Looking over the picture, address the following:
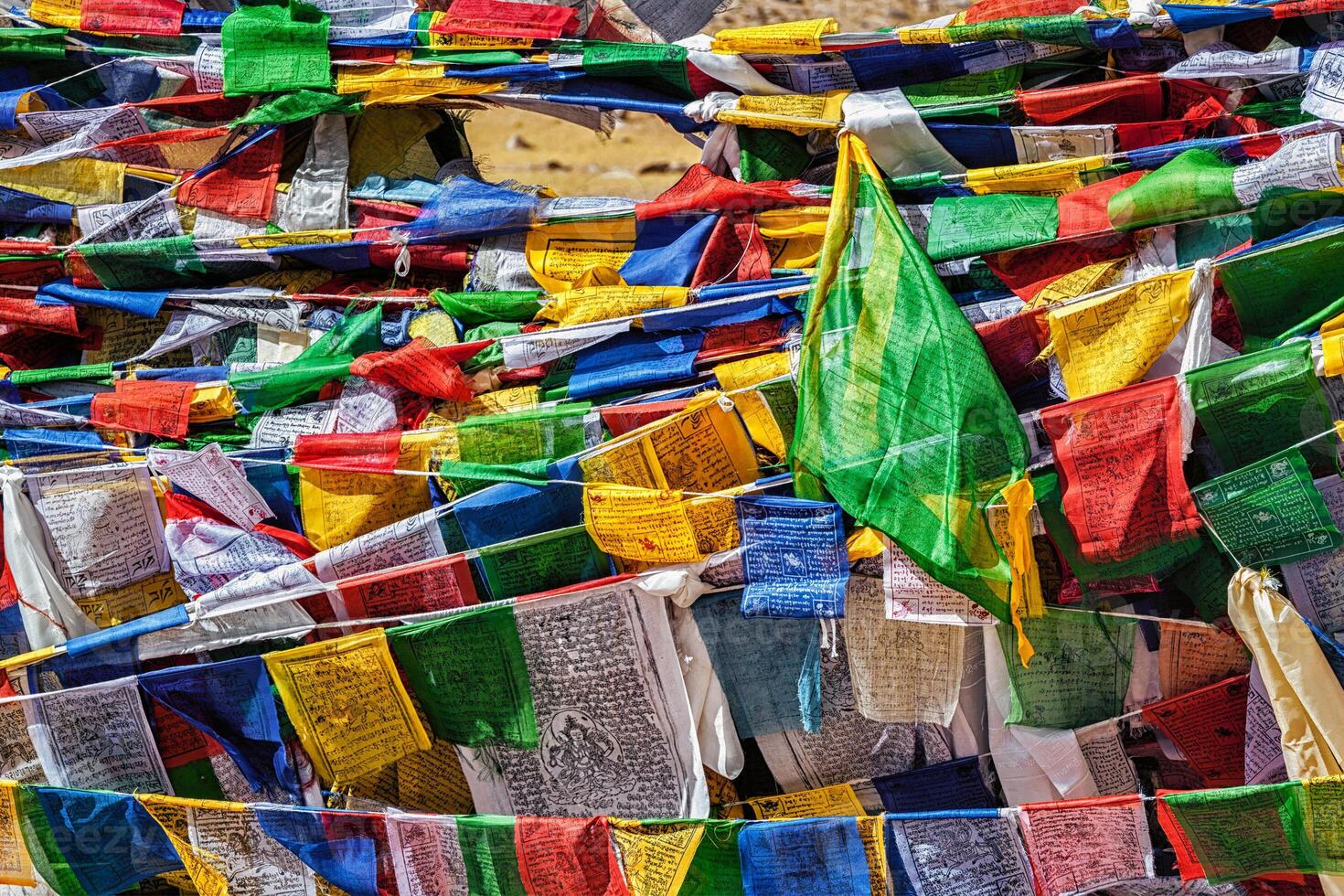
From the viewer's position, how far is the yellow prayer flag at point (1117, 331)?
2.14 meters

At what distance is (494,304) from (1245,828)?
1.62 metres

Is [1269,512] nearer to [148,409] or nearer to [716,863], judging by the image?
[716,863]

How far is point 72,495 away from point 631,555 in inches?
44.1

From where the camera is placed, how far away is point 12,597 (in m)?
2.60

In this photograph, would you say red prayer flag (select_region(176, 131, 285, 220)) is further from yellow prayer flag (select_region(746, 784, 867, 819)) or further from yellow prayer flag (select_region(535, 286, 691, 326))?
yellow prayer flag (select_region(746, 784, 867, 819))

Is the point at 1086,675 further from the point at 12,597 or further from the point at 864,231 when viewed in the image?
the point at 12,597

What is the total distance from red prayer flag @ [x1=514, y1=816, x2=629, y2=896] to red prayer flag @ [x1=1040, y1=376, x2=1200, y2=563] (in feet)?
3.08

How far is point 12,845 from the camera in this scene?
2559 mm

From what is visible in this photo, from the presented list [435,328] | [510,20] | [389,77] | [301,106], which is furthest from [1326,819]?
[301,106]

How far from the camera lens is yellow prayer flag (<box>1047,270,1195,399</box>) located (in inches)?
84.4

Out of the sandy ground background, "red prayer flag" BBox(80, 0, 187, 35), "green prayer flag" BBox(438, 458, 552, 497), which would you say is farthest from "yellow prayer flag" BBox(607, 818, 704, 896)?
the sandy ground background

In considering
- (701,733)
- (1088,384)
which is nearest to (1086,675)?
(1088,384)

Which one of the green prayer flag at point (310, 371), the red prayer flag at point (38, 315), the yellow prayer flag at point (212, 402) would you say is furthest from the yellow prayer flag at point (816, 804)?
the red prayer flag at point (38, 315)

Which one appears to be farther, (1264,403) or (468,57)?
(468,57)
